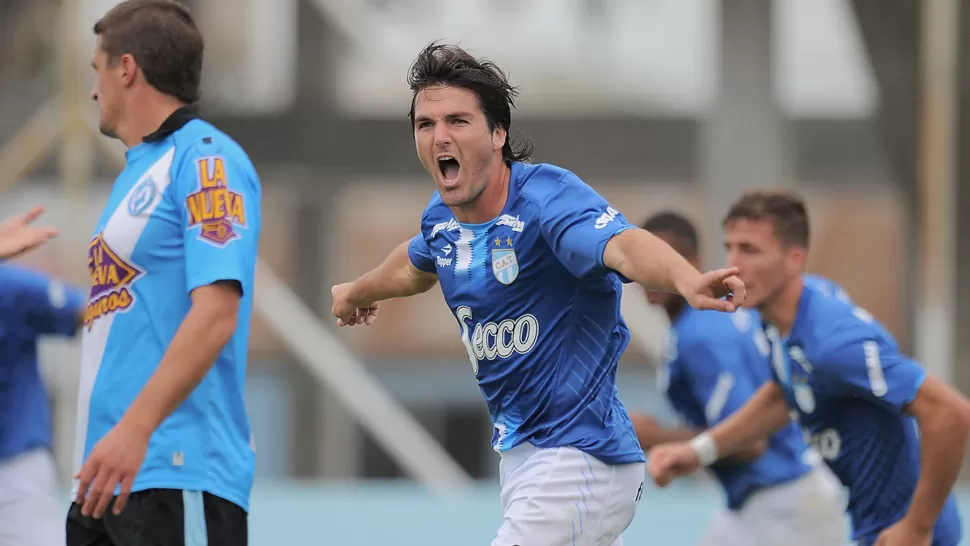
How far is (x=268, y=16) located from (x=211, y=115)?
1.19 metres

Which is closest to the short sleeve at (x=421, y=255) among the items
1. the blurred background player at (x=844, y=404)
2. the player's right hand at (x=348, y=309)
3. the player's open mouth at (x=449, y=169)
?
the player's right hand at (x=348, y=309)

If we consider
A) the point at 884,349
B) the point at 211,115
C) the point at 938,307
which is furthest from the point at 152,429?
the point at 211,115

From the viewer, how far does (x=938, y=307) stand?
10508 mm

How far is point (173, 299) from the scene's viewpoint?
343cm

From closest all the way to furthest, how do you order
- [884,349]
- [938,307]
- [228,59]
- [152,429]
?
[152,429] → [884,349] → [938,307] → [228,59]

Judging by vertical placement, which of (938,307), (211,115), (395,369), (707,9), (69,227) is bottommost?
(395,369)

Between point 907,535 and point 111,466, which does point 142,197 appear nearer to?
point 111,466

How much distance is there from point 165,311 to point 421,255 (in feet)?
2.45

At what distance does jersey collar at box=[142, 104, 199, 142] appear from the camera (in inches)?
141

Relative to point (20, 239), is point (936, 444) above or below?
below

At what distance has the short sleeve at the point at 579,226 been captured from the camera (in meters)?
3.20

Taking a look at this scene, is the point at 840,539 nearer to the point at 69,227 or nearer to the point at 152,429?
the point at 152,429

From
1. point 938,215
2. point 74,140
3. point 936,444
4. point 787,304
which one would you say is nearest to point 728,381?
point 787,304

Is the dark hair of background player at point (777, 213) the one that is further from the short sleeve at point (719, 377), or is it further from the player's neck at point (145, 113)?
the player's neck at point (145, 113)
